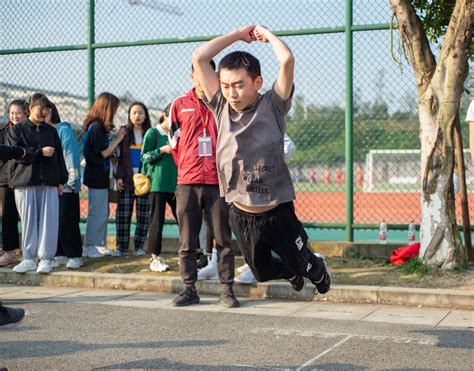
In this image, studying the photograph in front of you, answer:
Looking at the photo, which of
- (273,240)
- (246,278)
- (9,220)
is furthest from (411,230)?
(9,220)

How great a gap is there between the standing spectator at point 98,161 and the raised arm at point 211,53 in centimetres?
488

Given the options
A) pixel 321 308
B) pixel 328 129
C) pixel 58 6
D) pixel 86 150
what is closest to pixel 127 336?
pixel 321 308

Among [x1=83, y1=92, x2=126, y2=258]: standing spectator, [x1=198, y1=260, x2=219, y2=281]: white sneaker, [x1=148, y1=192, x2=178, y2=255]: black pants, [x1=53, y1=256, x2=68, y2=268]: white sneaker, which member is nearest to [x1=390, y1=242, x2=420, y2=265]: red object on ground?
[x1=198, y1=260, x2=219, y2=281]: white sneaker

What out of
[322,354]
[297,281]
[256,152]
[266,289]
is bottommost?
[322,354]

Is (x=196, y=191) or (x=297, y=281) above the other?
(x=196, y=191)

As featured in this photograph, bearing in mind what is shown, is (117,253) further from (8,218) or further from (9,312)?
(9,312)

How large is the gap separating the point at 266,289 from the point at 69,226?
9.15 ft

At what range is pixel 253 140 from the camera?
5.08 metres

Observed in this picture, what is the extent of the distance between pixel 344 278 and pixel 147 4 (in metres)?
4.96

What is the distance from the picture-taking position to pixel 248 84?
5012 mm

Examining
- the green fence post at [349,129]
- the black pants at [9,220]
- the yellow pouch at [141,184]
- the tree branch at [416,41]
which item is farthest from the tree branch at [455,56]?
the black pants at [9,220]

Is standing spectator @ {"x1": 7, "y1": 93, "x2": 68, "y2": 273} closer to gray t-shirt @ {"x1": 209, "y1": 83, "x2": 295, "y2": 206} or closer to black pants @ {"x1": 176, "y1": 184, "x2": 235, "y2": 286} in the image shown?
black pants @ {"x1": 176, "y1": 184, "x2": 235, "y2": 286}

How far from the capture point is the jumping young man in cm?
501

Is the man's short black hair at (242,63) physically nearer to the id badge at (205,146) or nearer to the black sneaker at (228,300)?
the id badge at (205,146)
